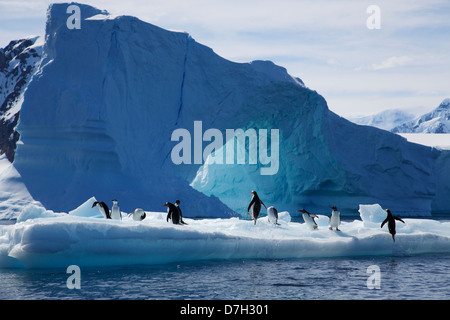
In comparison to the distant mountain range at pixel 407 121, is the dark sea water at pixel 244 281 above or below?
below

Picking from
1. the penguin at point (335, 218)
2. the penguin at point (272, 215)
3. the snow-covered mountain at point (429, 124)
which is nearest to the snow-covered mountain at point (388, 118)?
the snow-covered mountain at point (429, 124)

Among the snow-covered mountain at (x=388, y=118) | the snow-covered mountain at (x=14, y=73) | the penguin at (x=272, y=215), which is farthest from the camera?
the snow-covered mountain at (x=388, y=118)

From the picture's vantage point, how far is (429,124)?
83.4 metres

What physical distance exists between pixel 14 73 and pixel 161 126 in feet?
57.8

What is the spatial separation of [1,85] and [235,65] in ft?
63.1

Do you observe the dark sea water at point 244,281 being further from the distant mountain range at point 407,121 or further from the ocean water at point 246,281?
the distant mountain range at point 407,121

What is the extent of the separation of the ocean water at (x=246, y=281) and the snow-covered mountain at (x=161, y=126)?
895 centimetres

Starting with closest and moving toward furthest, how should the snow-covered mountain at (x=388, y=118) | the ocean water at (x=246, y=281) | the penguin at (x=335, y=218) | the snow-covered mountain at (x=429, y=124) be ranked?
the ocean water at (x=246, y=281) → the penguin at (x=335, y=218) → the snow-covered mountain at (x=429, y=124) → the snow-covered mountain at (x=388, y=118)

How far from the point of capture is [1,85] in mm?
33656

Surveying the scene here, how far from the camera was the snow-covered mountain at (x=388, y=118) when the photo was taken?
87325mm

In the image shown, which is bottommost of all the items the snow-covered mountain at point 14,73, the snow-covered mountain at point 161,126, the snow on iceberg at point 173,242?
the snow on iceberg at point 173,242

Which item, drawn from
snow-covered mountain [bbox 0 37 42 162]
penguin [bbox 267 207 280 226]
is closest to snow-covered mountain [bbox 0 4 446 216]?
penguin [bbox 267 207 280 226]

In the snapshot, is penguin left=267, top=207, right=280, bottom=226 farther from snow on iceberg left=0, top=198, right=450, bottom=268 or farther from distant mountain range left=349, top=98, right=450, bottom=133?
distant mountain range left=349, top=98, right=450, bottom=133

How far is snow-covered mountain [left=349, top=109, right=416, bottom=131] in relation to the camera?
87.3 metres
